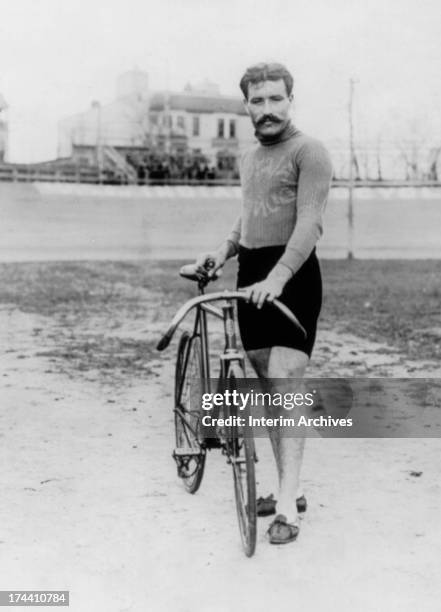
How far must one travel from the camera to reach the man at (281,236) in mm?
3109

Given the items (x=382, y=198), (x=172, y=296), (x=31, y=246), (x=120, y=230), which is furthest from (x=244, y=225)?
(x=382, y=198)

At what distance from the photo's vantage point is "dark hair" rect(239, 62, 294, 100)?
3.14 meters

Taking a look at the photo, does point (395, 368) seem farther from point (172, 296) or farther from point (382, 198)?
point (382, 198)

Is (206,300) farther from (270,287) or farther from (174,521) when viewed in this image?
(174,521)

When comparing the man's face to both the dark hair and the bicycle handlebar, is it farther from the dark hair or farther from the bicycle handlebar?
the bicycle handlebar

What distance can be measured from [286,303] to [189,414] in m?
0.77

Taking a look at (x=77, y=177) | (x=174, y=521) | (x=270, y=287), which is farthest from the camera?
(x=77, y=177)

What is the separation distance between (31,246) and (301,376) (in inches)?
905

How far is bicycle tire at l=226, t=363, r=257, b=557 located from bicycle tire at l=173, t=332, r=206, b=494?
39 centimetres

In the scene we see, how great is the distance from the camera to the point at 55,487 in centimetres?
386

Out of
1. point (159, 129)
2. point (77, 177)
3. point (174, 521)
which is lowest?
point (174, 521)

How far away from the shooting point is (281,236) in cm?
325

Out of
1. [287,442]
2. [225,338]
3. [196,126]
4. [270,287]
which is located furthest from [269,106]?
[196,126]

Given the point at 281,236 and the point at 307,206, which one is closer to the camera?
the point at 307,206
